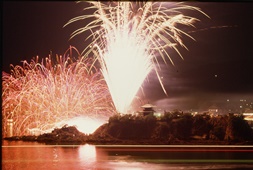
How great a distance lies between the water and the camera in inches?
256

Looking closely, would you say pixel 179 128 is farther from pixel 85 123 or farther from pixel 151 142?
pixel 85 123

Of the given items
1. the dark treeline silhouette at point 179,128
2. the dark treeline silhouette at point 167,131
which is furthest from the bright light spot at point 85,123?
the dark treeline silhouette at point 179,128

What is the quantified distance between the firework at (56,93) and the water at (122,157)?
180cm

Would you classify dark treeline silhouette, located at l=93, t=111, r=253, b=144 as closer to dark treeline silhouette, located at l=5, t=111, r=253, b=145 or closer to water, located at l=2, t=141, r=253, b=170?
dark treeline silhouette, located at l=5, t=111, r=253, b=145

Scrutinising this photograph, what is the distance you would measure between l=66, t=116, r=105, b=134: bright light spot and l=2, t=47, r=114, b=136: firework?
→ 121 millimetres

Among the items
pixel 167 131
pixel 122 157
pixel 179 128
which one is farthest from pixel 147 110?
pixel 122 157

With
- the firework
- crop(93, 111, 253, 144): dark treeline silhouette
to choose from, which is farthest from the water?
the firework

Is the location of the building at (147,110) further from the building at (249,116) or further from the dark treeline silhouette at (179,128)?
the building at (249,116)

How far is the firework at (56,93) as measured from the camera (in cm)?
1088

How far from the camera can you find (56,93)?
11.0 meters

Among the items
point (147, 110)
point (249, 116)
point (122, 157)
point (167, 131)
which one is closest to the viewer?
point (122, 157)

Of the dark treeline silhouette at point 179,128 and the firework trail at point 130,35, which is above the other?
the firework trail at point 130,35

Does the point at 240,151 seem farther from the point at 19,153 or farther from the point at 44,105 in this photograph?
the point at 44,105

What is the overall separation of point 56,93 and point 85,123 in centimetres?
150
